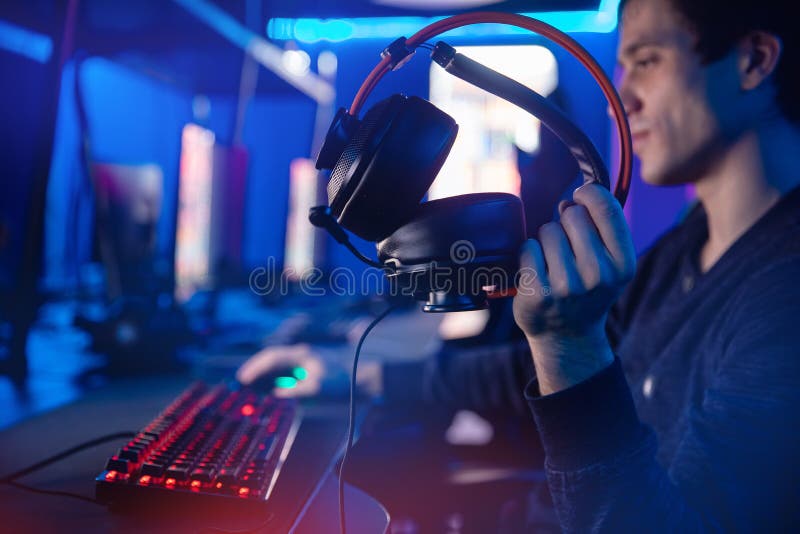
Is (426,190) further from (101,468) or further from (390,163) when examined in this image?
(101,468)

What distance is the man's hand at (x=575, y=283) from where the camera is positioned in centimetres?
52

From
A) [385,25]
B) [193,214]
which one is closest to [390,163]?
[385,25]

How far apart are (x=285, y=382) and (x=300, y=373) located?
3cm

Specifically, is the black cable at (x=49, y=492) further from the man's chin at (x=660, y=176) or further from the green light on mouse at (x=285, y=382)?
the man's chin at (x=660, y=176)

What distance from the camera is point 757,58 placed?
0.81 metres

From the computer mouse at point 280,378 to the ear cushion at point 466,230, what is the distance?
610 millimetres

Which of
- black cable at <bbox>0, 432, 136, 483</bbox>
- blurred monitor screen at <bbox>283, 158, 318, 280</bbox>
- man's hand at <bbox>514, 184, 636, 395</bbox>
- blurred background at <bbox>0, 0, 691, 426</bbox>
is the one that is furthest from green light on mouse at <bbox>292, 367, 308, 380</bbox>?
blurred monitor screen at <bbox>283, 158, 318, 280</bbox>

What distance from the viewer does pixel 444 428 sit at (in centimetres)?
117

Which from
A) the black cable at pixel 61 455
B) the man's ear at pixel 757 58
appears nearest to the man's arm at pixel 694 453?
the man's ear at pixel 757 58

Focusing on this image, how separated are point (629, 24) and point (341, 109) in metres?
0.53

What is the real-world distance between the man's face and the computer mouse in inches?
26.9

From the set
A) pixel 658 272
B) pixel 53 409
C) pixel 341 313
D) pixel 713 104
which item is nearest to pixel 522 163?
pixel 658 272

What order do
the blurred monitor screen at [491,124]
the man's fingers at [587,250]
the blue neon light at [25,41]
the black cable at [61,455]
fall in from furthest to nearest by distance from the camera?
the blue neon light at [25,41] < the blurred monitor screen at [491,124] < the black cable at [61,455] < the man's fingers at [587,250]

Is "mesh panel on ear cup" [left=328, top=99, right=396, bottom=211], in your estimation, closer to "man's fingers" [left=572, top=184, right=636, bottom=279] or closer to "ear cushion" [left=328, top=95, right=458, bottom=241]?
"ear cushion" [left=328, top=95, right=458, bottom=241]
